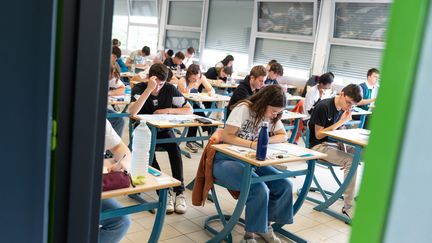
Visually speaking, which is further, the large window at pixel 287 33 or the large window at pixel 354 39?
the large window at pixel 287 33

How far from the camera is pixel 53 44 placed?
1.13m

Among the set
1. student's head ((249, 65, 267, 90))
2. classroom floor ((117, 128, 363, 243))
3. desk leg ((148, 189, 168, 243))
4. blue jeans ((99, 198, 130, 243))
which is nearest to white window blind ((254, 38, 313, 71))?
student's head ((249, 65, 267, 90))

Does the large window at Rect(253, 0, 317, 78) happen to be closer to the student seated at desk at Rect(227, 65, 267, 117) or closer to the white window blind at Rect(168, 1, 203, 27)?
the white window blind at Rect(168, 1, 203, 27)

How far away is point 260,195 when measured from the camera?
2703mm

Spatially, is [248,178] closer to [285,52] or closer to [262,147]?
[262,147]

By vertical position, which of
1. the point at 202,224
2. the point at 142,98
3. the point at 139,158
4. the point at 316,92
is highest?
the point at 316,92

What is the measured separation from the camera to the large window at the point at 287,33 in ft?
25.9

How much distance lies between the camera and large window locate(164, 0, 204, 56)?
1008 centimetres

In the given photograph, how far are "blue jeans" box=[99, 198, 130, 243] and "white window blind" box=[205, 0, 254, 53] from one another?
7216 mm

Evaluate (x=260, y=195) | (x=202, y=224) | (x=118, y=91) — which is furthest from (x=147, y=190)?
(x=118, y=91)

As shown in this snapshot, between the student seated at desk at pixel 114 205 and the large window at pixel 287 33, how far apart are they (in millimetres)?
6272

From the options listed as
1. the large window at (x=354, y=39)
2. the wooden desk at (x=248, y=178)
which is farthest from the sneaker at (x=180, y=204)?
the large window at (x=354, y=39)

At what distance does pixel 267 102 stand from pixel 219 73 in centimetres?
436

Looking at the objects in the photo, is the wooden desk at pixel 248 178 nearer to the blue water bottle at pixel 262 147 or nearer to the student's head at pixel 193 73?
the blue water bottle at pixel 262 147
